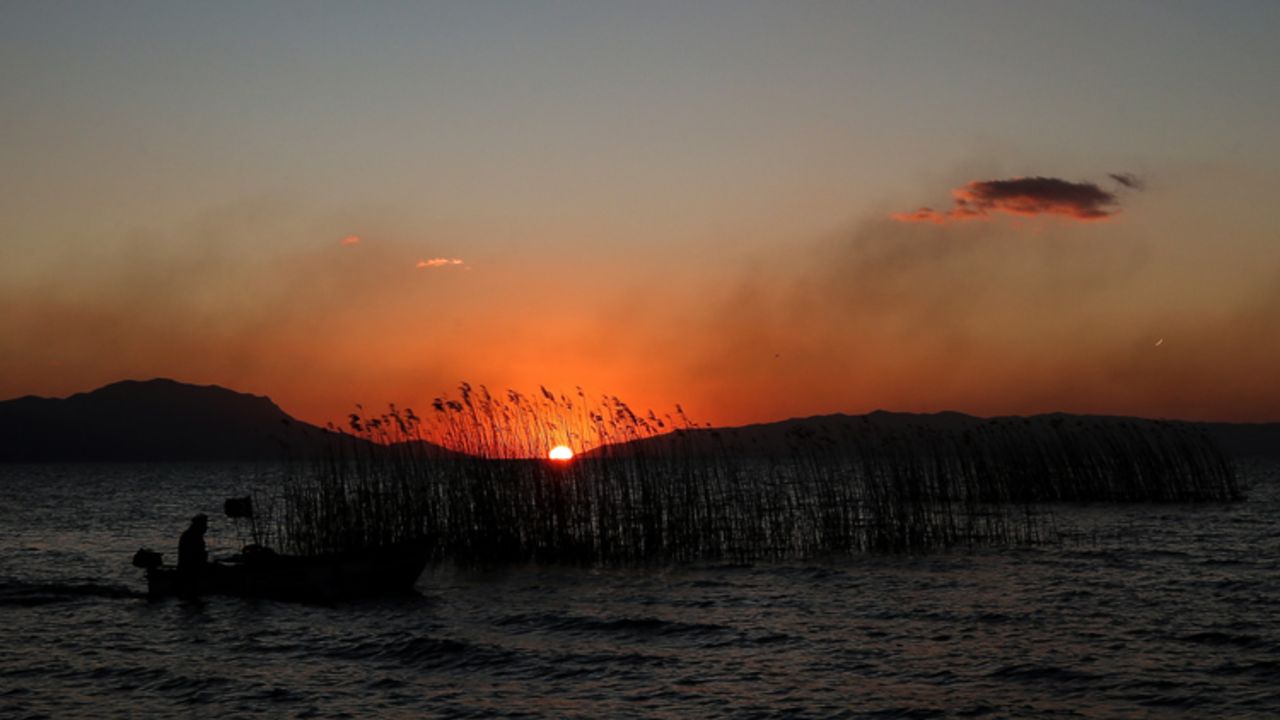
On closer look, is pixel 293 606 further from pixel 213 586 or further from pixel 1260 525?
pixel 1260 525

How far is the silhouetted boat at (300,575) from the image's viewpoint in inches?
793

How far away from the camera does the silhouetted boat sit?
66.1 ft

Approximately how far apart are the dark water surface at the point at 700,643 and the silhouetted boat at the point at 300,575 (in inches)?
15.3

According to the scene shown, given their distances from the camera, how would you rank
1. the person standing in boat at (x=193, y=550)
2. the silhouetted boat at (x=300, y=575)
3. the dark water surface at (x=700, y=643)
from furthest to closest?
the person standing in boat at (x=193, y=550) → the silhouetted boat at (x=300, y=575) → the dark water surface at (x=700, y=643)

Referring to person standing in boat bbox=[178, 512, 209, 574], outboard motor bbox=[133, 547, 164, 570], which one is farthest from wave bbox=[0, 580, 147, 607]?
person standing in boat bbox=[178, 512, 209, 574]

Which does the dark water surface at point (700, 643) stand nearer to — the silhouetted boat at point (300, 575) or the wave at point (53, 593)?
the wave at point (53, 593)

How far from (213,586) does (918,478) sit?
56.3ft

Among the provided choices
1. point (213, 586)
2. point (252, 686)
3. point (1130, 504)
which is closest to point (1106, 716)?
point (252, 686)

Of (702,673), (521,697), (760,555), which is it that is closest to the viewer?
(521,697)

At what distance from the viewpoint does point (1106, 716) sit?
1216 centimetres

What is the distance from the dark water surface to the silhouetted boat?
0.39 meters

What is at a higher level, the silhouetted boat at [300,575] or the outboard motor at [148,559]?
the outboard motor at [148,559]

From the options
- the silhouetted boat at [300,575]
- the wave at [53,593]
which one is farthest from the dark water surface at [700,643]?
the silhouetted boat at [300,575]

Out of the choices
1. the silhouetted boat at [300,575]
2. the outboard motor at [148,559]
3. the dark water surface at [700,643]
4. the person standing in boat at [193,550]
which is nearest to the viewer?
the dark water surface at [700,643]
